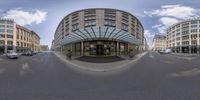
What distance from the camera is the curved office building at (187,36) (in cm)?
7995

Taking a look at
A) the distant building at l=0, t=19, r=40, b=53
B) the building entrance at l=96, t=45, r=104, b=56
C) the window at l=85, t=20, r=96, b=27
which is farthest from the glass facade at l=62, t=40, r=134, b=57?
the distant building at l=0, t=19, r=40, b=53

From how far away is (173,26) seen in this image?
103 m

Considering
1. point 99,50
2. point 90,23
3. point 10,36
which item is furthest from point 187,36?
point 10,36

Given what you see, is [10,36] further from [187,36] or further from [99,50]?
[187,36]

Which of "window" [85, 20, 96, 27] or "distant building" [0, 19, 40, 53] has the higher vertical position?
"distant building" [0, 19, 40, 53]

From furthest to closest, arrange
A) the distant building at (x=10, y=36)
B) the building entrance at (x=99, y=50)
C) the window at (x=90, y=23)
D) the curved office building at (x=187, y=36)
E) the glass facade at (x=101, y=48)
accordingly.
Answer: the curved office building at (x=187, y=36)
the distant building at (x=10, y=36)
the glass facade at (x=101, y=48)
the building entrance at (x=99, y=50)
the window at (x=90, y=23)

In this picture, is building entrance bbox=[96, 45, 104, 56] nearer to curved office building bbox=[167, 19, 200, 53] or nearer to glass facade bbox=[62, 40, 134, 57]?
glass facade bbox=[62, 40, 134, 57]

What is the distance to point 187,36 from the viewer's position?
8675 cm

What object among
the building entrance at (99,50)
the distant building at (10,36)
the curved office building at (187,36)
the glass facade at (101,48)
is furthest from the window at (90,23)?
the curved office building at (187,36)

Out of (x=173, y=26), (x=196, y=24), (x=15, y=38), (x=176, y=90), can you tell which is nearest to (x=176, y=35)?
(x=173, y=26)

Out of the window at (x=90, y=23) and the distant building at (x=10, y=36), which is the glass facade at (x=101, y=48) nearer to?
the window at (x=90, y=23)

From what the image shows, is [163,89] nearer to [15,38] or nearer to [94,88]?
[94,88]

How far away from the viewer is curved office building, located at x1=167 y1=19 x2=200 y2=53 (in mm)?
79950

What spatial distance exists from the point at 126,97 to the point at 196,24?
307 feet
